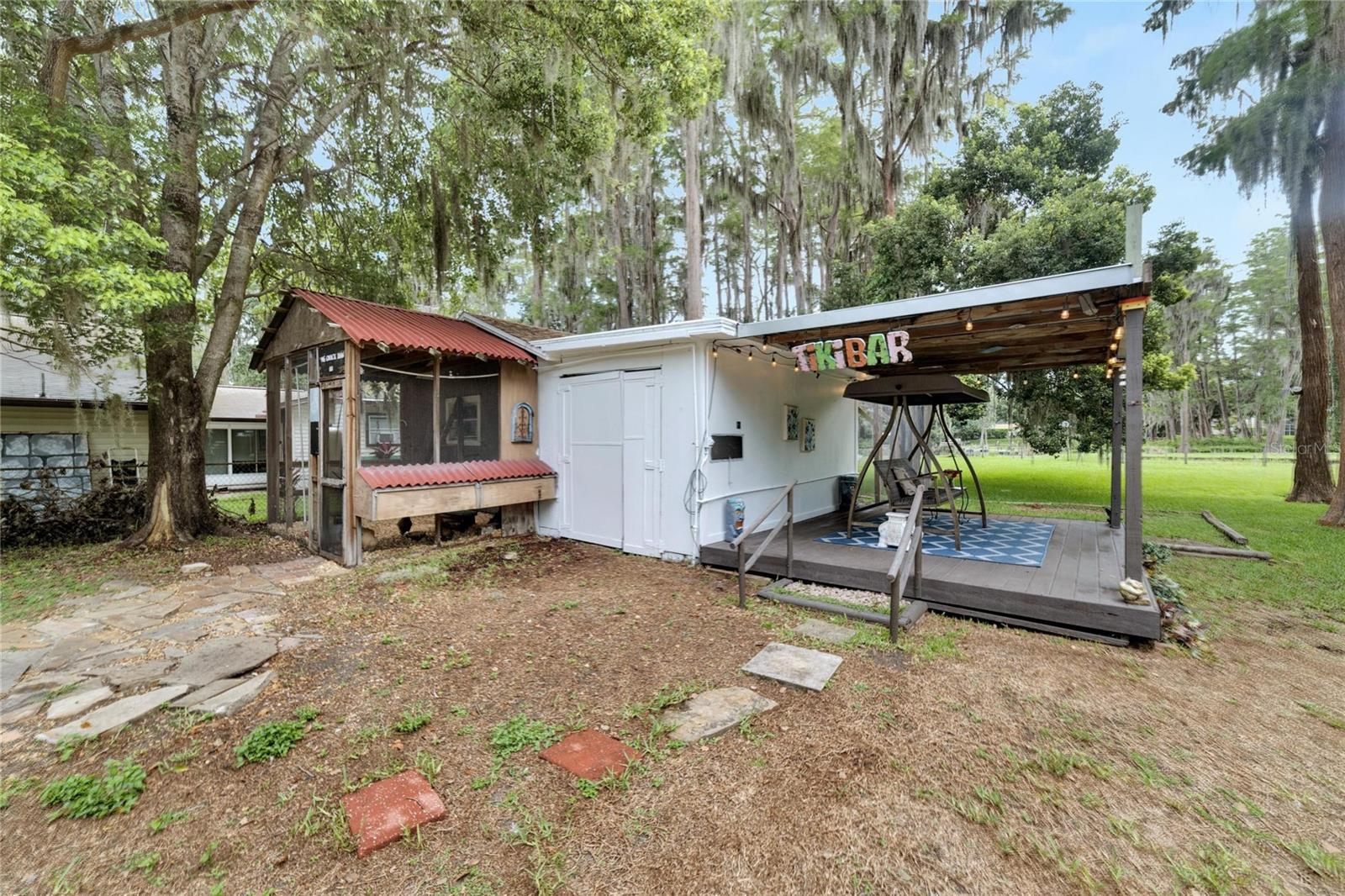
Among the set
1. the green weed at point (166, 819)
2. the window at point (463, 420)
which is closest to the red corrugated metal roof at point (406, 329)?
the window at point (463, 420)

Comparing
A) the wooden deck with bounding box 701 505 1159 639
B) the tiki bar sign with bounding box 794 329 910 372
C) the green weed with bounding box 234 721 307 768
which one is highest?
the tiki bar sign with bounding box 794 329 910 372

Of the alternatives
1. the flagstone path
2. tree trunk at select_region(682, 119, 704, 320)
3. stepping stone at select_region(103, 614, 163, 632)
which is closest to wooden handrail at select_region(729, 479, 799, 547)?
the flagstone path

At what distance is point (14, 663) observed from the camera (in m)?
3.26

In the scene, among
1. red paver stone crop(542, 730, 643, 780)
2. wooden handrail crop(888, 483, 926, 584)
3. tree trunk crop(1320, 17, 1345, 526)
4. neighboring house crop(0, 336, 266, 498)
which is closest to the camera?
red paver stone crop(542, 730, 643, 780)

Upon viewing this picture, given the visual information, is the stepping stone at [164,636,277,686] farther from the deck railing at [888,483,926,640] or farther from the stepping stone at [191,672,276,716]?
the deck railing at [888,483,926,640]

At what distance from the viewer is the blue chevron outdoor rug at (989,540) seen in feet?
17.2

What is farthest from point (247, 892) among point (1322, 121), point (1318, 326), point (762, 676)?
point (1318, 326)

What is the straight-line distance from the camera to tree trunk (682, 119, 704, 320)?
36.8 ft

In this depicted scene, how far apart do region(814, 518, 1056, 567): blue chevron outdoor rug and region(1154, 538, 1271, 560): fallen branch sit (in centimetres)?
147

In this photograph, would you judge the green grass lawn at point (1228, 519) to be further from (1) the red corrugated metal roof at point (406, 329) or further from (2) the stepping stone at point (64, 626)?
(2) the stepping stone at point (64, 626)

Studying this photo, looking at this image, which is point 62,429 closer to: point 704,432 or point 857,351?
point 704,432

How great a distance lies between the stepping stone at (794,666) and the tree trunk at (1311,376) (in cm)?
1242

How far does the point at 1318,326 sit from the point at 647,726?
14519 mm

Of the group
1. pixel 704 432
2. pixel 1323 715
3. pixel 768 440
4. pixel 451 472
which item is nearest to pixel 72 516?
pixel 451 472
